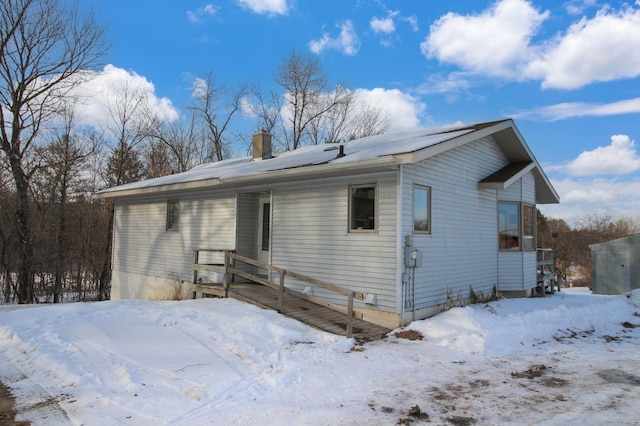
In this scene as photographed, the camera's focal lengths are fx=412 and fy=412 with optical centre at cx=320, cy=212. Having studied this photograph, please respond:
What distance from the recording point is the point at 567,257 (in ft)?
113

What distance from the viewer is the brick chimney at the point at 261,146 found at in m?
14.4

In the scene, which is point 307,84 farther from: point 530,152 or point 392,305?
point 392,305

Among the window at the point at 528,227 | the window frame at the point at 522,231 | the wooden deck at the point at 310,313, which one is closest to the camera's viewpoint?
the wooden deck at the point at 310,313

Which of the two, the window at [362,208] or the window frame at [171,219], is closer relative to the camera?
the window at [362,208]

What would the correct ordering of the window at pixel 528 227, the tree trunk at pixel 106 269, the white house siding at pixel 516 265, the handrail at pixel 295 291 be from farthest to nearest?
the tree trunk at pixel 106 269 → the window at pixel 528 227 → the white house siding at pixel 516 265 → the handrail at pixel 295 291

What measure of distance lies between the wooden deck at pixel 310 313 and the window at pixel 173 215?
4.50 m

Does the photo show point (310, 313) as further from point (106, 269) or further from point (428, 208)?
point (106, 269)

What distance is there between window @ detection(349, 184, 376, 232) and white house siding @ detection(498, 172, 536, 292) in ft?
15.8

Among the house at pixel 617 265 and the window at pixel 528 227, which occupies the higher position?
A: the window at pixel 528 227

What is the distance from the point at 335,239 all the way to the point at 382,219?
129 centimetres

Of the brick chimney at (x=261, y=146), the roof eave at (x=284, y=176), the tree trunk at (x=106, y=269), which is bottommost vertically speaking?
the tree trunk at (x=106, y=269)

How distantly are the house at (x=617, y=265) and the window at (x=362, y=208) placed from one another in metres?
16.5

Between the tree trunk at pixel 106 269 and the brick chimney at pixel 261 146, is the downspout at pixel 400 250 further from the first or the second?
the tree trunk at pixel 106 269

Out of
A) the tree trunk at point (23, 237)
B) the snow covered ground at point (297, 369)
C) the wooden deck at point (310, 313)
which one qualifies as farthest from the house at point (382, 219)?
the tree trunk at point (23, 237)
